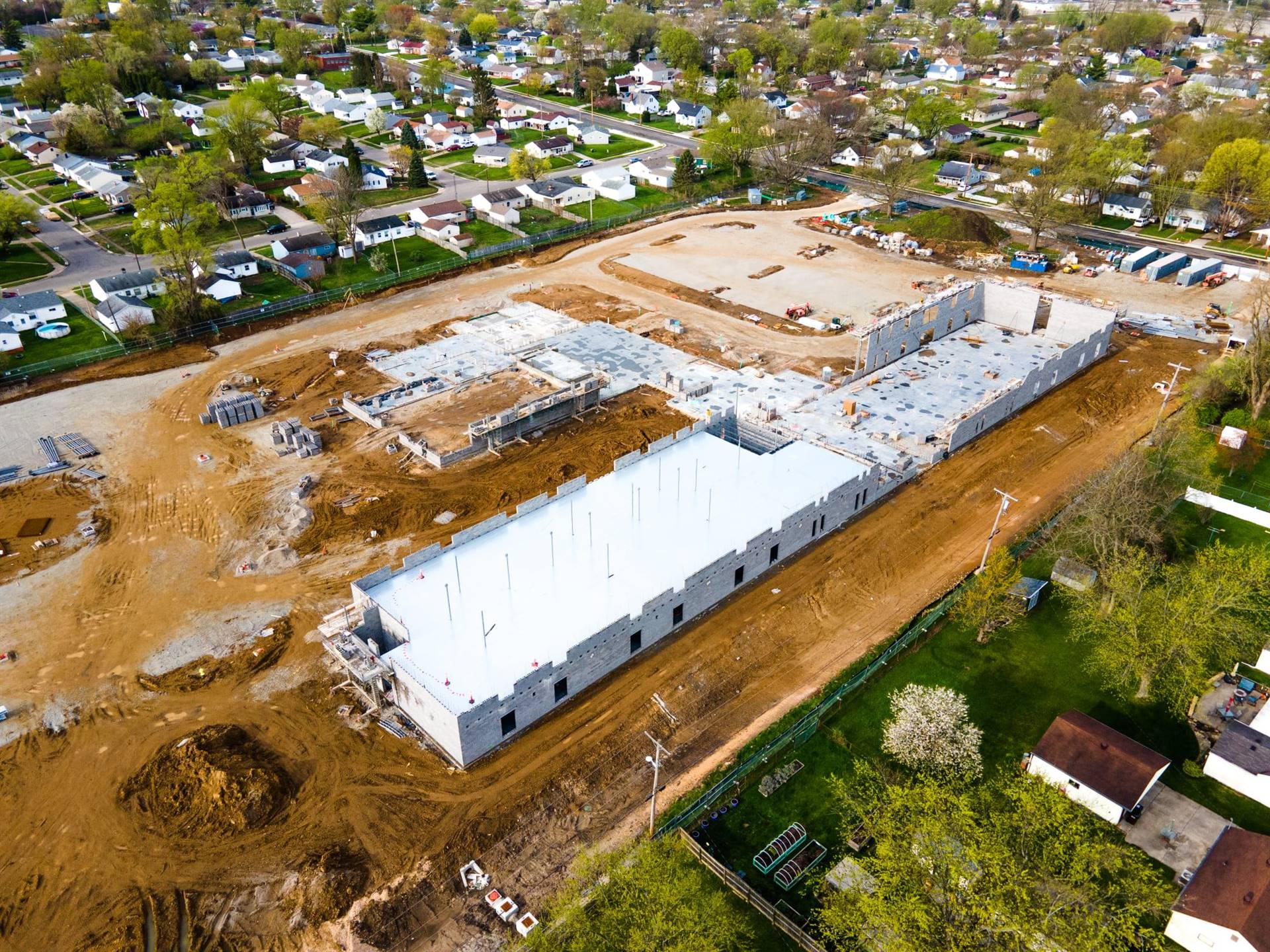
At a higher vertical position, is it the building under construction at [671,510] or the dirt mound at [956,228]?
the dirt mound at [956,228]

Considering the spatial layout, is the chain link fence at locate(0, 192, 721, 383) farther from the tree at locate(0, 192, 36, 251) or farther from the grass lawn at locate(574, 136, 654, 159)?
the grass lawn at locate(574, 136, 654, 159)

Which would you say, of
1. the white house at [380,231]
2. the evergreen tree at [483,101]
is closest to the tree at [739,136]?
the evergreen tree at [483,101]

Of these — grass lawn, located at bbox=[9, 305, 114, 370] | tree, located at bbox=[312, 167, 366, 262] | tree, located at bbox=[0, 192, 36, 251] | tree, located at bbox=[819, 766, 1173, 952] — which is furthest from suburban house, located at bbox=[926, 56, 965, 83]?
tree, located at bbox=[819, 766, 1173, 952]

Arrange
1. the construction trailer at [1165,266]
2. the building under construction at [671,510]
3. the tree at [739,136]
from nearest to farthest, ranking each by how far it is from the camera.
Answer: the building under construction at [671,510]
the construction trailer at [1165,266]
the tree at [739,136]

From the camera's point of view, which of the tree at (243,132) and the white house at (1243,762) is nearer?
the white house at (1243,762)

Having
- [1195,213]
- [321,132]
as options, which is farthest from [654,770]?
[321,132]

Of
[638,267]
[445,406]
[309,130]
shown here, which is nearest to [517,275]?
[638,267]

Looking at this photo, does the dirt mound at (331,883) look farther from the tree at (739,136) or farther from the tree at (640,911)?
the tree at (739,136)
